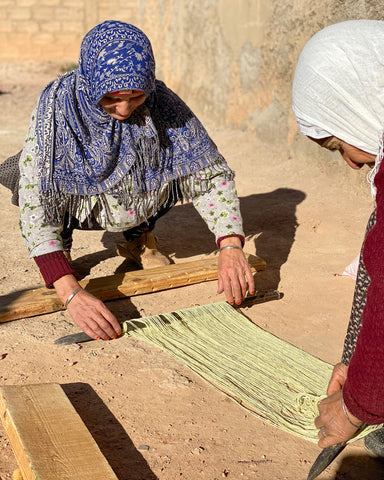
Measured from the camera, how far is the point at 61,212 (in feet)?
9.44

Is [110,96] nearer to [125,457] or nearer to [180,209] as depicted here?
[125,457]

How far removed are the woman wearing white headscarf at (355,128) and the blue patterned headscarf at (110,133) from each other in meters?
1.01

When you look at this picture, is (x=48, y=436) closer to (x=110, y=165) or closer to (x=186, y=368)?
(x=186, y=368)

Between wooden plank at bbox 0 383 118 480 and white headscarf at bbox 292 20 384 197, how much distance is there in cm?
118

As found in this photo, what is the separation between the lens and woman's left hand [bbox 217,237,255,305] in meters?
2.74

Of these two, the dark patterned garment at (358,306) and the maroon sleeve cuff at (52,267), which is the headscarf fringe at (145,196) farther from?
the dark patterned garment at (358,306)

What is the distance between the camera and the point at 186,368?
8.09 ft

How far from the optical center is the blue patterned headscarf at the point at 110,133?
256 centimetres

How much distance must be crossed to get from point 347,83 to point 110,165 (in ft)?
4.96

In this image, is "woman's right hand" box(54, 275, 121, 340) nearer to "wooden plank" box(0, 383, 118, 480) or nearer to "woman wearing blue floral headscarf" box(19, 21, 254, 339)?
"woman wearing blue floral headscarf" box(19, 21, 254, 339)

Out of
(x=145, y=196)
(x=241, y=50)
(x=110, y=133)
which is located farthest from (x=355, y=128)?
(x=241, y=50)

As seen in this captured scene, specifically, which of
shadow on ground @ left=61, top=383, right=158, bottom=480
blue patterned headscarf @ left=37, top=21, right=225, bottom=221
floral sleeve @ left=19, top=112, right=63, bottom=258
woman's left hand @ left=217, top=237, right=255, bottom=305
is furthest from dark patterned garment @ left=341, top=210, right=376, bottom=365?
floral sleeve @ left=19, top=112, right=63, bottom=258

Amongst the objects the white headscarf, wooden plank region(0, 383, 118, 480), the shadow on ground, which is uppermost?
the white headscarf

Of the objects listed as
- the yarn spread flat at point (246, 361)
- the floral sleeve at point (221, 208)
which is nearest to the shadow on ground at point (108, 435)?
the yarn spread flat at point (246, 361)
